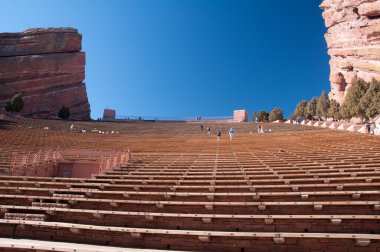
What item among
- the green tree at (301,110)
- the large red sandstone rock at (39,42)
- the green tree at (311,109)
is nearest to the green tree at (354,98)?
the green tree at (311,109)

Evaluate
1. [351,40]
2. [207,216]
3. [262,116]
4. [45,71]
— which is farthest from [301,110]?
[207,216]

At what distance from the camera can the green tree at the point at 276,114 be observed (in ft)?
252

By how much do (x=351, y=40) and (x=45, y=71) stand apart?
9060 centimetres

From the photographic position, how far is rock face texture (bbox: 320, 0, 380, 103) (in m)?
59.3

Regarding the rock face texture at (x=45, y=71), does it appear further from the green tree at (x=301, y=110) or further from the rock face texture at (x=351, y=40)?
the rock face texture at (x=351, y=40)

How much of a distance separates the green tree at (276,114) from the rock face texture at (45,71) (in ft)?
199

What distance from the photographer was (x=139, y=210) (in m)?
6.29

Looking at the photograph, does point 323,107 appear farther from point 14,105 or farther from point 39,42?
point 39,42

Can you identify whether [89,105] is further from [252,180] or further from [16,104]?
[252,180]

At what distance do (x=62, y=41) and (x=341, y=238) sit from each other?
3518 inches

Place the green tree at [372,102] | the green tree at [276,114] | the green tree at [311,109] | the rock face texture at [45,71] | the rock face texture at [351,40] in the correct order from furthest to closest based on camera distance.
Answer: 1. the green tree at [276,114]
2. the green tree at [311,109]
3. the rock face texture at [45,71]
4. the rock face texture at [351,40]
5. the green tree at [372,102]

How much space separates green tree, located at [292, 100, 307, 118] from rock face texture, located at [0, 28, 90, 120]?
2801 inches

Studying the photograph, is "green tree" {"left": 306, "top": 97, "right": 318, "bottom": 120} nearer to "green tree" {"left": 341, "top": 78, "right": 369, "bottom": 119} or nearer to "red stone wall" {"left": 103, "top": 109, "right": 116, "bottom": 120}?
"green tree" {"left": 341, "top": 78, "right": 369, "bottom": 119}

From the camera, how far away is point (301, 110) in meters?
80.3
